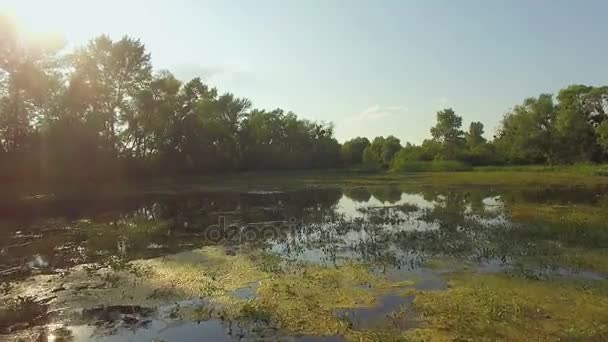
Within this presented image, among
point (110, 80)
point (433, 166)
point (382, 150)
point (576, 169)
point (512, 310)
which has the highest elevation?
point (110, 80)

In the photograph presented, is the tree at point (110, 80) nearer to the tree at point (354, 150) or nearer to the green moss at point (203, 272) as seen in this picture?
the green moss at point (203, 272)

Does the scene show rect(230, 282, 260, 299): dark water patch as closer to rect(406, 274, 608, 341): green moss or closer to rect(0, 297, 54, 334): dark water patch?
rect(406, 274, 608, 341): green moss

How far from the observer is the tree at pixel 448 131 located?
9689cm

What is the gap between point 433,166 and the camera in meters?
83.6

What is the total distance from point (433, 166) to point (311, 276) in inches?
2976

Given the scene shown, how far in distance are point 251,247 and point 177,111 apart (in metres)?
51.7

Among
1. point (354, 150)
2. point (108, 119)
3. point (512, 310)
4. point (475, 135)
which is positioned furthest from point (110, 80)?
point (475, 135)

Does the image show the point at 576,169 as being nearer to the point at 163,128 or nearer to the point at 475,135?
the point at 475,135

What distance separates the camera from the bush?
267 ft

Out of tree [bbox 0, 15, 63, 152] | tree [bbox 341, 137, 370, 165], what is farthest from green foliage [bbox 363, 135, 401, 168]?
tree [bbox 0, 15, 63, 152]

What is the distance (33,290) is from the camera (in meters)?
11.9

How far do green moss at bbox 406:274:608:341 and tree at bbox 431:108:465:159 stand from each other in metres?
87.4

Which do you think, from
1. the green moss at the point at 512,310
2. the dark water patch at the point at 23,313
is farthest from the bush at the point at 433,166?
the dark water patch at the point at 23,313

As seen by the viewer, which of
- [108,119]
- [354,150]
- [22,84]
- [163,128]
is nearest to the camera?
[22,84]
